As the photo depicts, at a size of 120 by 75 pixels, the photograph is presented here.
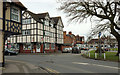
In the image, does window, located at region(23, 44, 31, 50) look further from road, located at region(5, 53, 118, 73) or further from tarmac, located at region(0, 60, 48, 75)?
tarmac, located at region(0, 60, 48, 75)

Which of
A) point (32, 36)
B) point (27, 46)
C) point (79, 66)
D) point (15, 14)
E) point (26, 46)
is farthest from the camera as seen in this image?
point (26, 46)

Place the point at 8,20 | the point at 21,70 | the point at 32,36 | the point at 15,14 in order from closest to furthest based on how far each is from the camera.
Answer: the point at 21,70, the point at 8,20, the point at 15,14, the point at 32,36

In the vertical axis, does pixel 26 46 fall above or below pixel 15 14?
below

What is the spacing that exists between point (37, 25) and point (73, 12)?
67.6ft

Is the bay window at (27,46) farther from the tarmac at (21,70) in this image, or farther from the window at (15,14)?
the tarmac at (21,70)

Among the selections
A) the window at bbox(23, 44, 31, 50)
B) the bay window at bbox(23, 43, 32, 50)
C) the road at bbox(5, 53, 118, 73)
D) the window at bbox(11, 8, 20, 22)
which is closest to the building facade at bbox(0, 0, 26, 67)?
the window at bbox(11, 8, 20, 22)

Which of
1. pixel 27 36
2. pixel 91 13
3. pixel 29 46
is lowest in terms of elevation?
pixel 29 46

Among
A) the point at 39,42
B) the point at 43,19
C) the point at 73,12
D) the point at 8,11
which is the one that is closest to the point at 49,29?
the point at 43,19

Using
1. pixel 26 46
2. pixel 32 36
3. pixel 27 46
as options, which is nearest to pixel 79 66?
pixel 32 36

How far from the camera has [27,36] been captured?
136ft

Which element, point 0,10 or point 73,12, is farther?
point 73,12

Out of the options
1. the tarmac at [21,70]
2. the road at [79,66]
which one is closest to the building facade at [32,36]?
the road at [79,66]

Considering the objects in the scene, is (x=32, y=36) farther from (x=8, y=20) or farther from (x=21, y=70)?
(x=21, y=70)

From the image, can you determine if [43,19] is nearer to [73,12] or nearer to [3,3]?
[73,12]
